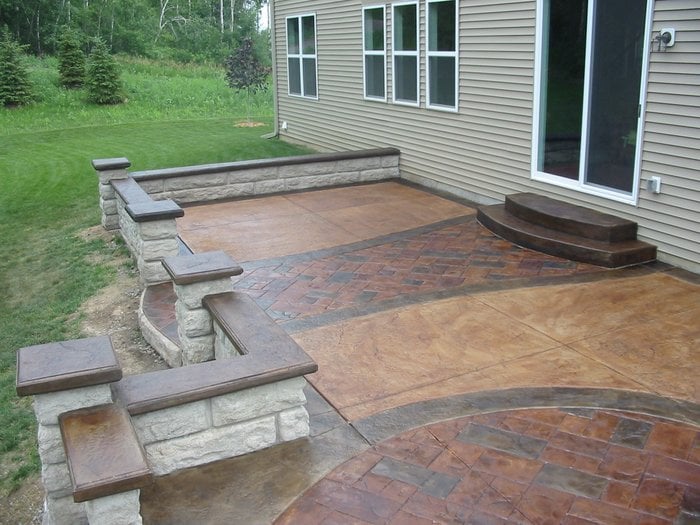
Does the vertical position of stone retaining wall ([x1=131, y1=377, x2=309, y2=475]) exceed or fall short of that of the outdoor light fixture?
it falls short

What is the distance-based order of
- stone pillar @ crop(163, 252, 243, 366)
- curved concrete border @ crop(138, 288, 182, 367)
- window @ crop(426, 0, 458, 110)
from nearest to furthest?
stone pillar @ crop(163, 252, 243, 366)
curved concrete border @ crop(138, 288, 182, 367)
window @ crop(426, 0, 458, 110)

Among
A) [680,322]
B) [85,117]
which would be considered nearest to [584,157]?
[680,322]

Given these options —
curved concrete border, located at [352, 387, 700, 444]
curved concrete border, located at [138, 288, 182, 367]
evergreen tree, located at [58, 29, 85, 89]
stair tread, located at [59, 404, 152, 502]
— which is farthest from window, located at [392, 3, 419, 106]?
evergreen tree, located at [58, 29, 85, 89]

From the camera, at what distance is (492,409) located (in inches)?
144

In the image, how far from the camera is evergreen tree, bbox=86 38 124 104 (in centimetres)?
1931

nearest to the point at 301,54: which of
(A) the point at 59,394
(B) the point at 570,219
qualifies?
(B) the point at 570,219

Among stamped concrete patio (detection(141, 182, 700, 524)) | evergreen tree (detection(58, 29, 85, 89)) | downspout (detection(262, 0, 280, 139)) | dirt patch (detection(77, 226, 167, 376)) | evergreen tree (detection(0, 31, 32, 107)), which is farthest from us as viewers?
evergreen tree (detection(58, 29, 85, 89))

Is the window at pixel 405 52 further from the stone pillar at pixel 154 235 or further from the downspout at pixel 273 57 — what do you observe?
the downspout at pixel 273 57

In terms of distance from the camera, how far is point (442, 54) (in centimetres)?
855

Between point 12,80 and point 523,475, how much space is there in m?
19.3

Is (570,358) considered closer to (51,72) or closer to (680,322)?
(680,322)

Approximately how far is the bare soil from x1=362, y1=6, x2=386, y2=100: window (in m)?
4.69

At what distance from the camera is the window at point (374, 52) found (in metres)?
9.83

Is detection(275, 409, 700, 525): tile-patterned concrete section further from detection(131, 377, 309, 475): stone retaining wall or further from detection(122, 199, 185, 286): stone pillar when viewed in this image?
detection(122, 199, 185, 286): stone pillar
